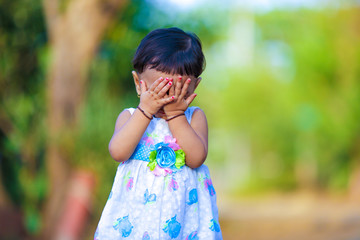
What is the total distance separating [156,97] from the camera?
7.54ft

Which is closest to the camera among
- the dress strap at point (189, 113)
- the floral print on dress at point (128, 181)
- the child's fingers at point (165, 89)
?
the child's fingers at point (165, 89)

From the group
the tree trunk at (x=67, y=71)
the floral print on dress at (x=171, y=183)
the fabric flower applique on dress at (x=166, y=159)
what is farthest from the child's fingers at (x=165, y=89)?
the tree trunk at (x=67, y=71)

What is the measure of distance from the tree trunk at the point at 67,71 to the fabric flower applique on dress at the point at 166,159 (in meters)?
4.48

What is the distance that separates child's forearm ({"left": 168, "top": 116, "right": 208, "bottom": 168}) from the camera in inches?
93.1

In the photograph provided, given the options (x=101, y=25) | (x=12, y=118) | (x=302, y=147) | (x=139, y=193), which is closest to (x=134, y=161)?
(x=139, y=193)

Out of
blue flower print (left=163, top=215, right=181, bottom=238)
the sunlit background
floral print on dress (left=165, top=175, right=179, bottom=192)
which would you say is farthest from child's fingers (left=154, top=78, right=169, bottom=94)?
the sunlit background

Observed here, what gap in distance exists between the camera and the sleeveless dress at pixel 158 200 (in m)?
2.35

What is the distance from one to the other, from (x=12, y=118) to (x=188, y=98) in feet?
17.5

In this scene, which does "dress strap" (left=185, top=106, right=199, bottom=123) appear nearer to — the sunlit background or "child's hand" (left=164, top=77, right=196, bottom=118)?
"child's hand" (left=164, top=77, right=196, bottom=118)

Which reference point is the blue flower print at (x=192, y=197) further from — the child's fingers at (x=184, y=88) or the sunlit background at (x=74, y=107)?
the sunlit background at (x=74, y=107)

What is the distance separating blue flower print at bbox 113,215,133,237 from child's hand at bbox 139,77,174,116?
479 millimetres

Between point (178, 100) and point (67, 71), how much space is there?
4.73 metres

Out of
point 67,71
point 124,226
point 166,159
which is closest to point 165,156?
point 166,159

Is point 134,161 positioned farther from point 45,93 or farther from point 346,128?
point 346,128
